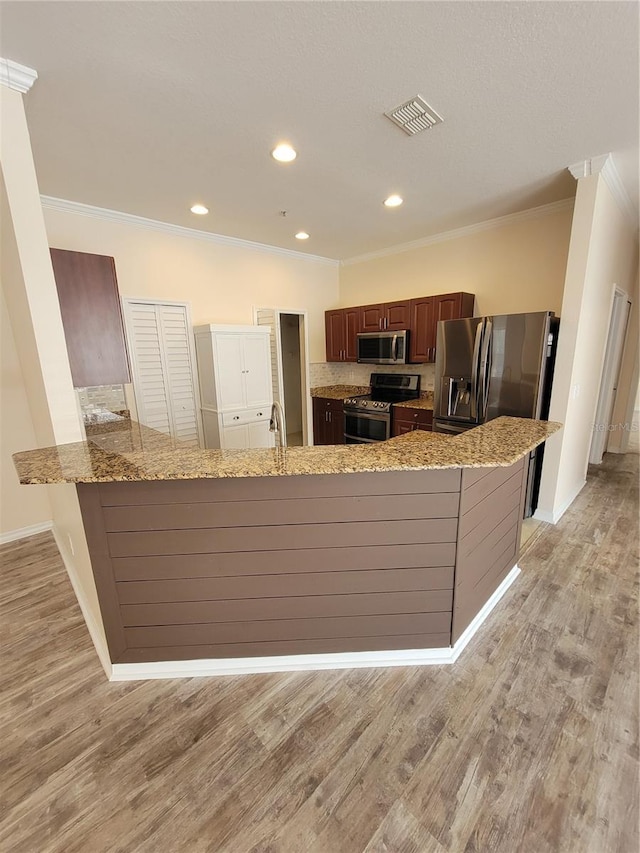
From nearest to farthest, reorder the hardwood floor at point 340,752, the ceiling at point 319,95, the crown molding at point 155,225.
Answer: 1. the hardwood floor at point 340,752
2. the ceiling at point 319,95
3. the crown molding at point 155,225

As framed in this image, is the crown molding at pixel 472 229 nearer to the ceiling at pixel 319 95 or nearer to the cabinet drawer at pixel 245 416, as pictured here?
the ceiling at pixel 319 95

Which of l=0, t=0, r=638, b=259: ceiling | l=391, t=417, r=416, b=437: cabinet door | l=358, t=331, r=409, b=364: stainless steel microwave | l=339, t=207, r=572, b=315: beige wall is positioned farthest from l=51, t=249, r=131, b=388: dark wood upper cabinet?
l=339, t=207, r=572, b=315: beige wall

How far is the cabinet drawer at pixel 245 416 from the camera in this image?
13.0 ft

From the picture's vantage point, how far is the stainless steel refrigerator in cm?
295

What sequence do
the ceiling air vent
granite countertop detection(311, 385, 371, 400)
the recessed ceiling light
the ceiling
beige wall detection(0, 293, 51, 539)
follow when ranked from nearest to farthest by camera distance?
the ceiling, the ceiling air vent, the recessed ceiling light, beige wall detection(0, 293, 51, 539), granite countertop detection(311, 385, 371, 400)

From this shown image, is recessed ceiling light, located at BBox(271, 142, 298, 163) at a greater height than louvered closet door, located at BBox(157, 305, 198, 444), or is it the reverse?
recessed ceiling light, located at BBox(271, 142, 298, 163)

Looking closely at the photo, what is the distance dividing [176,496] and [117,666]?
991mm

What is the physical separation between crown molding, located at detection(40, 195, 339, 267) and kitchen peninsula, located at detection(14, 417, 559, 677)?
2.53m

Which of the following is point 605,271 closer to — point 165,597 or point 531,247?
point 531,247

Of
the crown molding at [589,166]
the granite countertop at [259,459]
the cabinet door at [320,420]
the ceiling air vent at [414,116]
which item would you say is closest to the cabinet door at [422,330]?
the cabinet door at [320,420]

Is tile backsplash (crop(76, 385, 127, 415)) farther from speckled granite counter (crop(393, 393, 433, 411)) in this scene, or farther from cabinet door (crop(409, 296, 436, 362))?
cabinet door (crop(409, 296, 436, 362))

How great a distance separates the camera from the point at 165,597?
5.63 feet

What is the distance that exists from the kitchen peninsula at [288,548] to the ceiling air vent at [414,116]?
5.84ft

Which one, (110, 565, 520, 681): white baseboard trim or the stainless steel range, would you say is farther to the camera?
the stainless steel range
